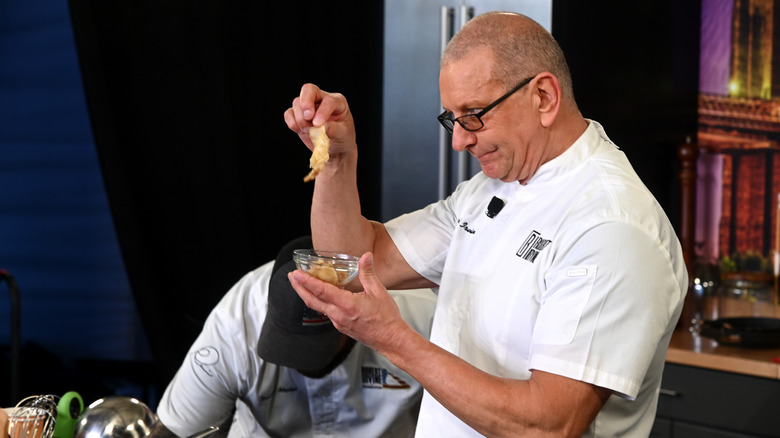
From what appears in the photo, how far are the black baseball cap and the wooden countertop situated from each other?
3.26 ft

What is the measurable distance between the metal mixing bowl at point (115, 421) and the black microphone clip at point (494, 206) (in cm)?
66

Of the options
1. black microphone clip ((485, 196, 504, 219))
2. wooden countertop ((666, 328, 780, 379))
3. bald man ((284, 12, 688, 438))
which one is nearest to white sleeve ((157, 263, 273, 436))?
bald man ((284, 12, 688, 438))

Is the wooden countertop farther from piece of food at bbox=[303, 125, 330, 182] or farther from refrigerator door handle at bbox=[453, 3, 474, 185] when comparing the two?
piece of food at bbox=[303, 125, 330, 182]

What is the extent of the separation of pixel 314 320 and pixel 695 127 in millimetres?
1731

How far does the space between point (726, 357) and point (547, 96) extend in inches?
47.7

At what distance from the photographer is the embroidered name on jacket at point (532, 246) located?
4.51 feet

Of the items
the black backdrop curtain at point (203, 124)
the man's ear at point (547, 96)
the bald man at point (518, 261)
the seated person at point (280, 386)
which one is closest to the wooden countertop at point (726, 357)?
the seated person at point (280, 386)

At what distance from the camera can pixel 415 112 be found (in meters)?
2.82

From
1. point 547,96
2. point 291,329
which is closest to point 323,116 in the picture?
point 547,96

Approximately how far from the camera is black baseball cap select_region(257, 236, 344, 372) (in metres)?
1.90

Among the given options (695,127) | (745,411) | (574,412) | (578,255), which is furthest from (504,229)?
(695,127)

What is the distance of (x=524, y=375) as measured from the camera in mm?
1388

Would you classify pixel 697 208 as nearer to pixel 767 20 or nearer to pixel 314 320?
pixel 767 20

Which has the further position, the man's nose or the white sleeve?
the white sleeve
